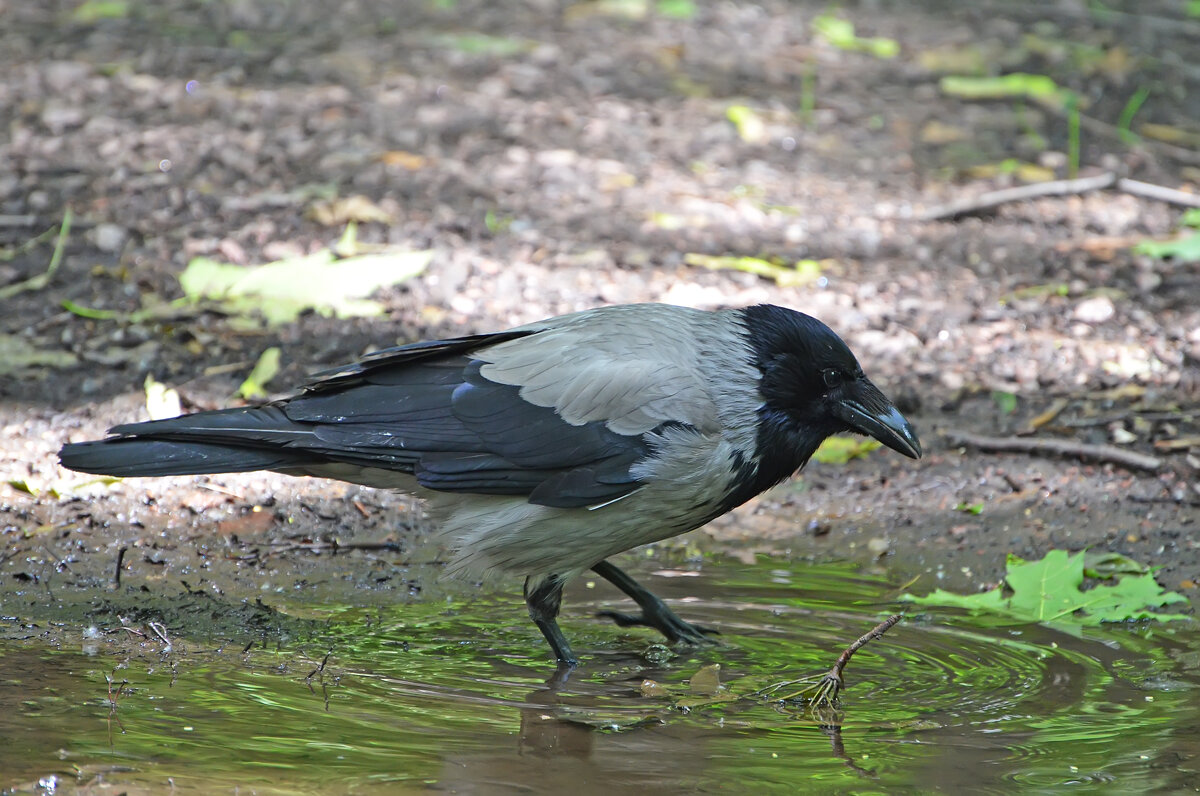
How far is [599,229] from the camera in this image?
805 centimetres

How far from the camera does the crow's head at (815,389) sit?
4812 millimetres

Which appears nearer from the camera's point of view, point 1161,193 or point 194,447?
point 194,447

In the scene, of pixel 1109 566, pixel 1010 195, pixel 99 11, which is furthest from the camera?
pixel 99 11

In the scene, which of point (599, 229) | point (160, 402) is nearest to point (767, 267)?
point (599, 229)

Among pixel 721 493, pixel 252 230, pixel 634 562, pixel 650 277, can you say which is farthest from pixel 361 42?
pixel 721 493

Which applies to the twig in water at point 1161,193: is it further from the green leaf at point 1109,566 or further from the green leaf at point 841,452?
the green leaf at point 1109,566

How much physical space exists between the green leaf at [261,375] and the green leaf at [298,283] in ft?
1.73

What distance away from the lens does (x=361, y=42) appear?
10.8 meters

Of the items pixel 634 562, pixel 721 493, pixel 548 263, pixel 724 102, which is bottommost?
pixel 634 562

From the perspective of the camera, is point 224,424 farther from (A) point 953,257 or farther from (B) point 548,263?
(A) point 953,257

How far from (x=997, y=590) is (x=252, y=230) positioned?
4.47m

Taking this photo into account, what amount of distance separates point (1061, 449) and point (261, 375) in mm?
3485

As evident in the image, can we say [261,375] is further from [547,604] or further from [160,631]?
[547,604]

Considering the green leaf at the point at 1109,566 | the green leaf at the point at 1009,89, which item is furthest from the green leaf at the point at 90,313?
the green leaf at the point at 1009,89
